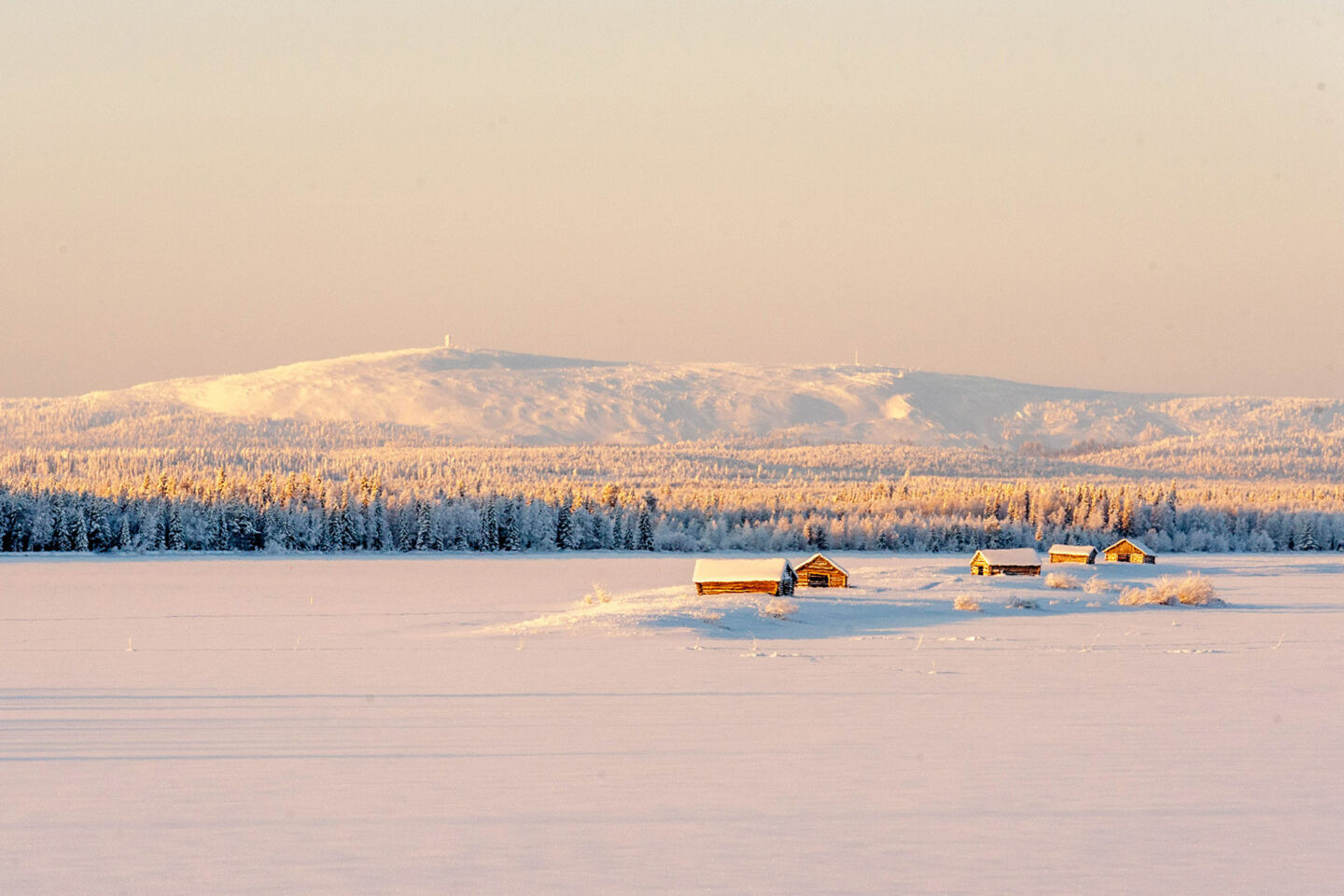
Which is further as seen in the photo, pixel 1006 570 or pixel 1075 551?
pixel 1075 551

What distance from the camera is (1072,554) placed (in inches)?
3590

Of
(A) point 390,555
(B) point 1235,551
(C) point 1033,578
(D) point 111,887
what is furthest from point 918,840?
(B) point 1235,551

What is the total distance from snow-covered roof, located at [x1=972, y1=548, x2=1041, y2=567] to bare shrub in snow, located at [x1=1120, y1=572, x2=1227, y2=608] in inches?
735

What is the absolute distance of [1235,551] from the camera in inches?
5295

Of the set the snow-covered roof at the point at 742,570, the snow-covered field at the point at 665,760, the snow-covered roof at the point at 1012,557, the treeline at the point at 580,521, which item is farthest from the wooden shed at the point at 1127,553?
the snow-covered field at the point at 665,760

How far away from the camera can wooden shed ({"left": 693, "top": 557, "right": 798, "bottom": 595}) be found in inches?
2363

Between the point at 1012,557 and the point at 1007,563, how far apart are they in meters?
0.95

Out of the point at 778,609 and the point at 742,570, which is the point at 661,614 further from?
the point at 742,570

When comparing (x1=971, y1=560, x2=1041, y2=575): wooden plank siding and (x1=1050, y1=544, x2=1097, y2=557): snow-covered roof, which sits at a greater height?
(x1=1050, y1=544, x2=1097, y2=557): snow-covered roof

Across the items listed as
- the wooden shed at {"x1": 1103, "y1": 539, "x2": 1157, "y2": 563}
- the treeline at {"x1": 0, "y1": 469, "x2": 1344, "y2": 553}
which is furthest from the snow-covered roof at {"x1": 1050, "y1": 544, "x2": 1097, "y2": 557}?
the treeline at {"x1": 0, "y1": 469, "x2": 1344, "y2": 553}

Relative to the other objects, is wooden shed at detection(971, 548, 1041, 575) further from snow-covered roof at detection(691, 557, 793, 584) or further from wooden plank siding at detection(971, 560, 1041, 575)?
snow-covered roof at detection(691, 557, 793, 584)

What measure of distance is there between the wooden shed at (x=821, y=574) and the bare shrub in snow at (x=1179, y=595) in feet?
45.5

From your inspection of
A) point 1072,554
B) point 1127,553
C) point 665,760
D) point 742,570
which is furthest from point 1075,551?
point 665,760

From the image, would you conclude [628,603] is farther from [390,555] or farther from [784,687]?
[390,555]
